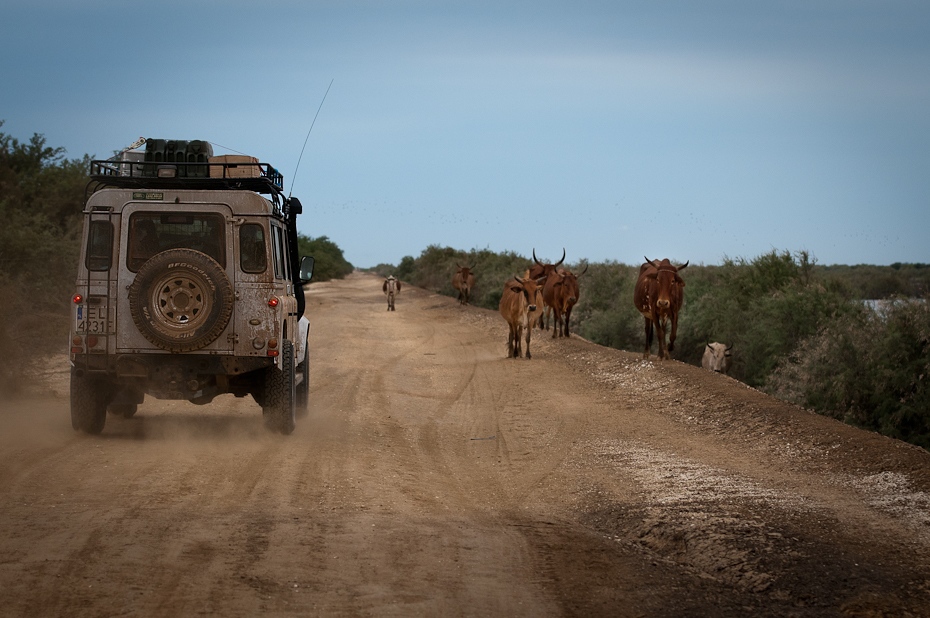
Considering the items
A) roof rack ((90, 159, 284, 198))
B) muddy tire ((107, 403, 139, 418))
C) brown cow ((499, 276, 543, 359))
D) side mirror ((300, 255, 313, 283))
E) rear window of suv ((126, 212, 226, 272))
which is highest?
roof rack ((90, 159, 284, 198))

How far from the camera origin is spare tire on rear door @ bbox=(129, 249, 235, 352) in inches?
401

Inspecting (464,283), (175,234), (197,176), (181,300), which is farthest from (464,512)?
(464,283)

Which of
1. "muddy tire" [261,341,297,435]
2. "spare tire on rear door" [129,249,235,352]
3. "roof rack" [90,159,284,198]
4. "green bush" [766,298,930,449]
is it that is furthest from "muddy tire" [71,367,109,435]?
"green bush" [766,298,930,449]

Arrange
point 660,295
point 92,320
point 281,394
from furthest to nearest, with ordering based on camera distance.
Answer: point 660,295
point 281,394
point 92,320

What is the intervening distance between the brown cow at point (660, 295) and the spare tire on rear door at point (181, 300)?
10.6m

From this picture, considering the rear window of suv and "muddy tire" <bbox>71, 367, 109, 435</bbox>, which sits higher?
the rear window of suv

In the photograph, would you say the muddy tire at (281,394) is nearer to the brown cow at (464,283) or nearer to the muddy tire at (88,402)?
the muddy tire at (88,402)

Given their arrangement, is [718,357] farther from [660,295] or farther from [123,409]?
[123,409]

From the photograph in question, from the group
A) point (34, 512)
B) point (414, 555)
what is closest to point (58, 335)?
point (34, 512)

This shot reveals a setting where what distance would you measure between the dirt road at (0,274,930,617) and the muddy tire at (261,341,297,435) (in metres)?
0.25

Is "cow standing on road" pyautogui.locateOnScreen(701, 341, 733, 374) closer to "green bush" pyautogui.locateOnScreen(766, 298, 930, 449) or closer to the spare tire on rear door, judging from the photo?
"green bush" pyautogui.locateOnScreen(766, 298, 930, 449)

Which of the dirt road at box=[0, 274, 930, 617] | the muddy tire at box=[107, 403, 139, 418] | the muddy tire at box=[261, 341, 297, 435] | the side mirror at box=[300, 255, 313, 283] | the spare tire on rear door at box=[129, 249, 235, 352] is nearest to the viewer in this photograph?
the dirt road at box=[0, 274, 930, 617]

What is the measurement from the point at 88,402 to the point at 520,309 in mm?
11770

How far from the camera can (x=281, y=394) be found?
36.1ft
